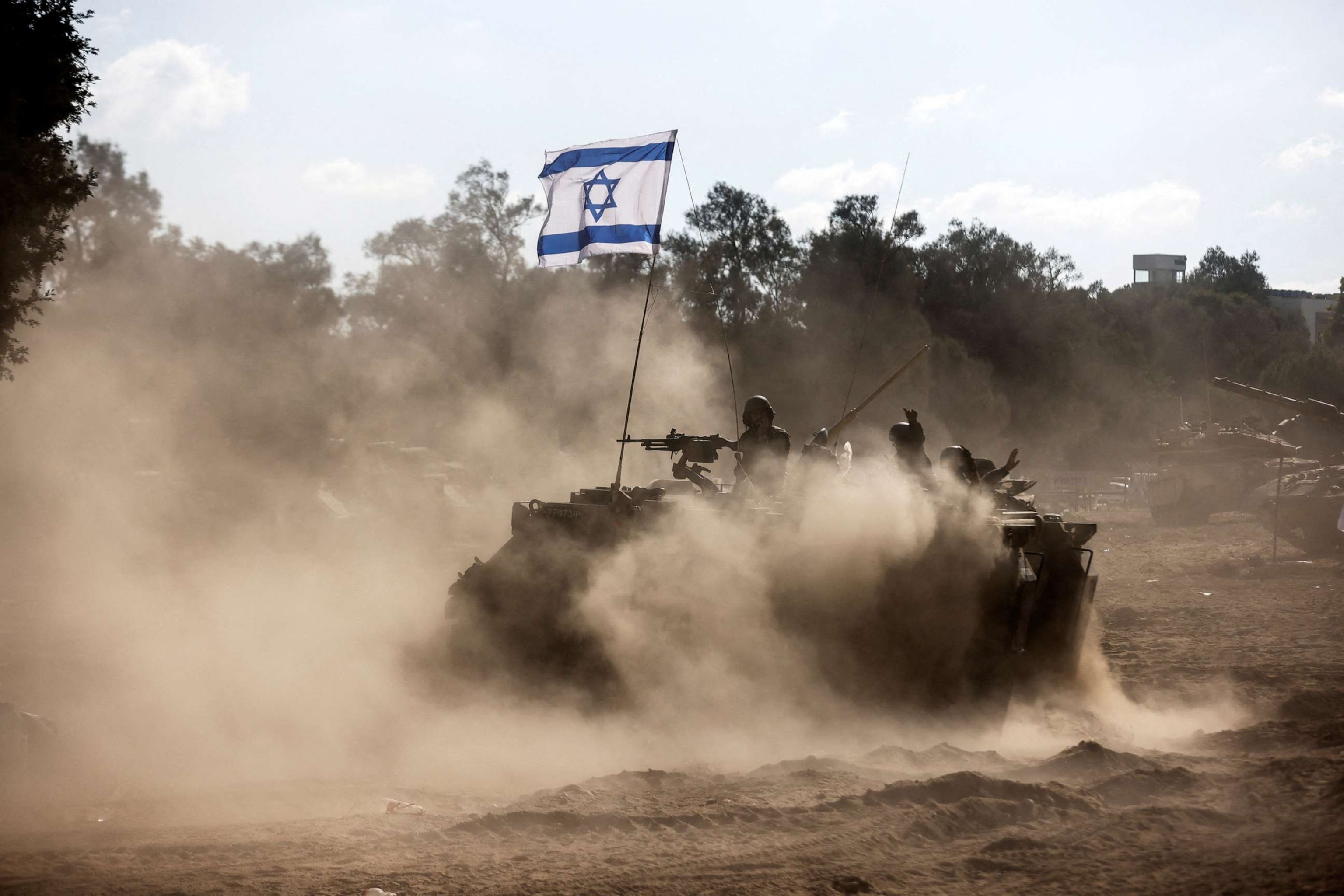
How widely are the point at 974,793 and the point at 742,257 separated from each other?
1194 inches

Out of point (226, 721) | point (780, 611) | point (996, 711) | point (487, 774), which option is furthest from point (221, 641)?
point (996, 711)

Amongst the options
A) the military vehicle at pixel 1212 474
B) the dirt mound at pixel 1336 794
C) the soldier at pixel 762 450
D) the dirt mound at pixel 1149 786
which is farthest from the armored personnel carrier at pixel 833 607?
the military vehicle at pixel 1212 474

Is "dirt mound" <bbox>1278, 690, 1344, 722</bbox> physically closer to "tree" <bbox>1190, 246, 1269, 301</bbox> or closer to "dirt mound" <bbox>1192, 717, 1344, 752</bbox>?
"dirt mound" <bbox>1192, 717, 1344, 752</bbox>

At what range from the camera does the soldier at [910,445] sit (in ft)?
31.2

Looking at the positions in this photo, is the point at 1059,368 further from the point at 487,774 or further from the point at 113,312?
the point at 487,774

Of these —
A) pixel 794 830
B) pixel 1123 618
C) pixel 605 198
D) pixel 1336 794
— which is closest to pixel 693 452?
pixel 605 198

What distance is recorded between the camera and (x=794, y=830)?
5.27m

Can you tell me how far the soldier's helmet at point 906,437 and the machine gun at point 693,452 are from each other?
1569 millimetres

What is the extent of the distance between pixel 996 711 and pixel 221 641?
7156 mm

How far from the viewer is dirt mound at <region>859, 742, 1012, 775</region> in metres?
→ 6.46

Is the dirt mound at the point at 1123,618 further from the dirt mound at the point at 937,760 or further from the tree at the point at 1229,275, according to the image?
the tree at the point at 1229,275

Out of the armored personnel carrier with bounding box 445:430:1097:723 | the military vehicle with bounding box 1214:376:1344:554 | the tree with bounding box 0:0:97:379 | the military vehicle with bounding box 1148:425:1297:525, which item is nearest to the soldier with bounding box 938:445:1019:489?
the armored personnel carrier with bounding box 445:430:1097:723

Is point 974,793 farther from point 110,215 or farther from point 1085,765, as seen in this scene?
point 110,215

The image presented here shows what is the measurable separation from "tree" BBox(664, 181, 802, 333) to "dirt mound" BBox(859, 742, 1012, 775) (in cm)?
2628
